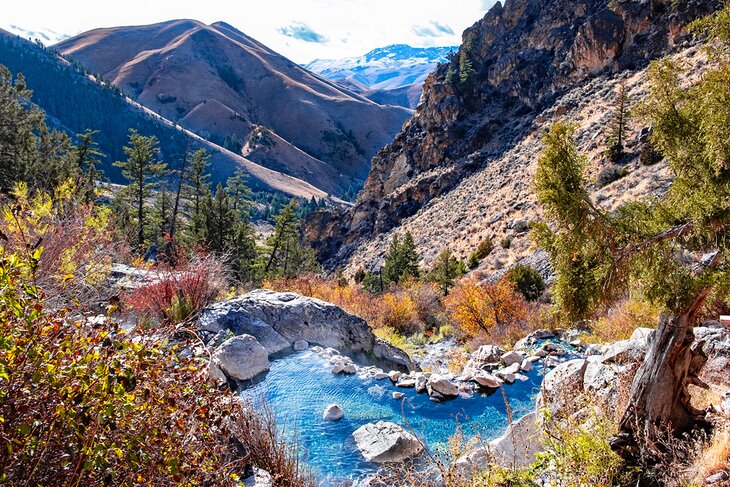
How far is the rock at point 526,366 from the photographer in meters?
10.1

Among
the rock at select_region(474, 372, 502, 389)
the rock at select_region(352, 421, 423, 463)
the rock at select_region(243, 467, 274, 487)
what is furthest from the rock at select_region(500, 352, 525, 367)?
the rock at select_region(243, 467, 274, 487)

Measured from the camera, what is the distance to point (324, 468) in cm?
564

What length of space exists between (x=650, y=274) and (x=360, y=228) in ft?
187

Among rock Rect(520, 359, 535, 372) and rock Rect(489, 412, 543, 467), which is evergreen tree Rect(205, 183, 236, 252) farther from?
rock Rect(489, 412, 543, 467)

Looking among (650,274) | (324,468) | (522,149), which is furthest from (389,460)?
(522,149)

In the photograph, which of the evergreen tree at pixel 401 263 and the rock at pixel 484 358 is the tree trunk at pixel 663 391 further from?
the evergreen tree at pixel 401 263

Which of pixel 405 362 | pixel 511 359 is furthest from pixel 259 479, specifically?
pixel 511 359

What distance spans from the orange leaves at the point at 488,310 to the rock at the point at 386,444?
12074 millimetres

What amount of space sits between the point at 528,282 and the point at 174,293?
1738 centimetres

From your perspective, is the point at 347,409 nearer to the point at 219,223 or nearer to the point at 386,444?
the point at 386,444

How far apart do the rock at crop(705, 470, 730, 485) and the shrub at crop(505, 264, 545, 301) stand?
17.2 m

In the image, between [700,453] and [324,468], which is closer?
[700,453]

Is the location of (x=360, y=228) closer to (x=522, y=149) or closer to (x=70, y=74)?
(x=522, y=149)

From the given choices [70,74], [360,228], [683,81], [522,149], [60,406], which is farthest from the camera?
[70,74]
